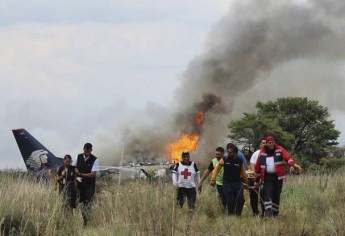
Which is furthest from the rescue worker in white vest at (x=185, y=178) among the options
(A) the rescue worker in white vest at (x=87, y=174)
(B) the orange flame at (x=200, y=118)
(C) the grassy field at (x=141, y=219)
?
(B) the orange flame at (x=200, y=118)

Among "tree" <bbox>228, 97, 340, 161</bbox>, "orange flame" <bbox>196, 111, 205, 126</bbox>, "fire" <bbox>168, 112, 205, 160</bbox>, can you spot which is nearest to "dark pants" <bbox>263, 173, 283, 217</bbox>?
"tree" <bbox>228, 97, 340, 161</bbox>

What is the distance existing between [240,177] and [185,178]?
139cm

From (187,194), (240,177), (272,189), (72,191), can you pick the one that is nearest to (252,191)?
(240,177)

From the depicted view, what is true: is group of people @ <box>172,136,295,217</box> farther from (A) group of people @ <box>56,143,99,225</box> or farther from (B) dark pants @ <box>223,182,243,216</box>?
(A) group of people @ <box>56,143,99,225</box>

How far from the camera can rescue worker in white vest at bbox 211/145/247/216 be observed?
1046cm

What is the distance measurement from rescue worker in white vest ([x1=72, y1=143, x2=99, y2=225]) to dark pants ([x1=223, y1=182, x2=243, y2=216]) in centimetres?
265

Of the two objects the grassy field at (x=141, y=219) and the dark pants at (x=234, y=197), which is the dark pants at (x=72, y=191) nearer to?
the grassy field at (x=141, y=219)

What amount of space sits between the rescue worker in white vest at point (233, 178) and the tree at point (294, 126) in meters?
29.7

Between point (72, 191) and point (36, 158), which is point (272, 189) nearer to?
point (72, 191)

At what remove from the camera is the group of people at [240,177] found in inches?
388

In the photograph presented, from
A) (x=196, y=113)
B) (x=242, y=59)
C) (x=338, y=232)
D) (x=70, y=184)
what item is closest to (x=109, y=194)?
(x=70, y=184)

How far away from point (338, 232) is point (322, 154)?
119 ft

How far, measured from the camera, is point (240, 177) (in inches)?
418

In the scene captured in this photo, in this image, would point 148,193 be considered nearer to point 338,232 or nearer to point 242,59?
point 338,232
